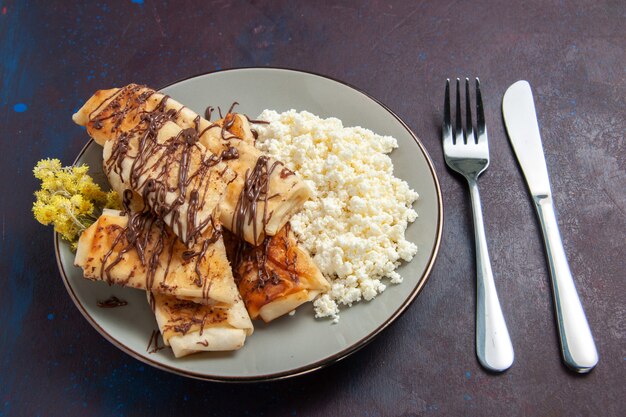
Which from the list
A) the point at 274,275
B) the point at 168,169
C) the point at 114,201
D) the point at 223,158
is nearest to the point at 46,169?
the point at 114,201

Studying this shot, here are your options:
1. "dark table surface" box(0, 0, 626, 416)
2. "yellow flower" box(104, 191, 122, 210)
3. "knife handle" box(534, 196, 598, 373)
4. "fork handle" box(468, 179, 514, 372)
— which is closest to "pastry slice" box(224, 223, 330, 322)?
"dark table surface" box(0, 0, 626, 416)

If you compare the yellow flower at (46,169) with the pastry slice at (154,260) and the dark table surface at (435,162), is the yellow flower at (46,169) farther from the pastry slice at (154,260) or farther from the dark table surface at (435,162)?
the dark table surface at (435,162)

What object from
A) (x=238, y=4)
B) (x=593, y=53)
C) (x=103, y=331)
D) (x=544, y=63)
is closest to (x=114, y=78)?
(x=238, y=4)

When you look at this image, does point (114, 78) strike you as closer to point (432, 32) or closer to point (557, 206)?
point (432, 32)

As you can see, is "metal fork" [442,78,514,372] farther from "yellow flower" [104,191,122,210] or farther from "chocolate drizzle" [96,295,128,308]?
"yellow flower" [104,191,122,210]

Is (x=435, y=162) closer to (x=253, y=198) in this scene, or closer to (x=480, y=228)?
(x=480, y=228)
